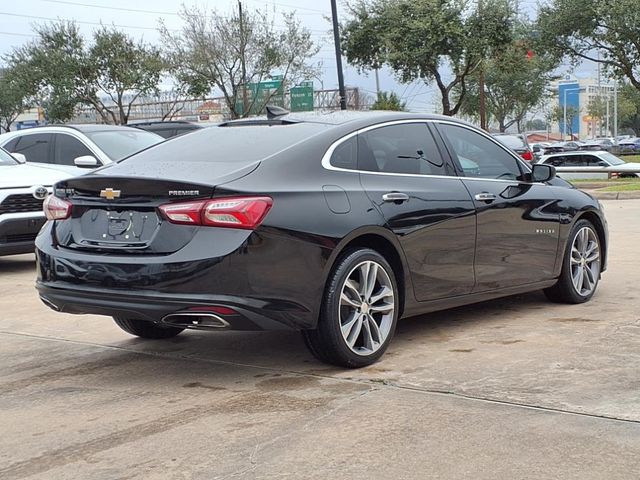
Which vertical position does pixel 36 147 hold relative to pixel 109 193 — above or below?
above

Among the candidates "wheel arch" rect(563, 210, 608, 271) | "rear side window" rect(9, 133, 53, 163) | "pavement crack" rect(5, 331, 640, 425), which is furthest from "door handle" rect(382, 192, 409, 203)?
"rear side window" rect(9, 133, 53, 163)

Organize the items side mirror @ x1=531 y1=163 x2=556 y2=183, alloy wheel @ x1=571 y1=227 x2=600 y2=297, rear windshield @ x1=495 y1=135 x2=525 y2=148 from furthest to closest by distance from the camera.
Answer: rear windshield @ x1=495 y1=135 x2=525 y2=148, alloy wheel @ x1=571 y1=227 x2=600 y2=297, side mirror @ x1=531 y1=163 x2=556 y2=183

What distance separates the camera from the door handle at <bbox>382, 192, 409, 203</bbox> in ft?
17.3

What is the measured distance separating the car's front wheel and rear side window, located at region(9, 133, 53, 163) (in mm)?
7888

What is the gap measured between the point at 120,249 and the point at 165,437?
1210 millimetres

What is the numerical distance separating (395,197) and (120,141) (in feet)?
23.8

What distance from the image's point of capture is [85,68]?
42938 mm

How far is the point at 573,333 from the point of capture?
586 cm

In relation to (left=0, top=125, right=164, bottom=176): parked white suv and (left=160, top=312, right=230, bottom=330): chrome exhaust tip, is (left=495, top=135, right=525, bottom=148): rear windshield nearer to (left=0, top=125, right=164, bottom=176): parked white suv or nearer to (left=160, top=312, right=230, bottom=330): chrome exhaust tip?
(left=0, top=125, right=164, bottom=176): parked white suv

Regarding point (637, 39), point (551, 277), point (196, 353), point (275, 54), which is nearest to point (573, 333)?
point (551, 277)

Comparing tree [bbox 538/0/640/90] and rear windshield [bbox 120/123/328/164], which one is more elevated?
tree [bbox 538/0/640/90]

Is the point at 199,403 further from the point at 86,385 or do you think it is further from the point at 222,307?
the point at 86,385

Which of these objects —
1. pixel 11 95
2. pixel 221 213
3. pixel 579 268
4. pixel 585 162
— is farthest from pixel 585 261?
pixel 11 95

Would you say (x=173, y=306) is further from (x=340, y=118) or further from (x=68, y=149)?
(x=68, y=149)
